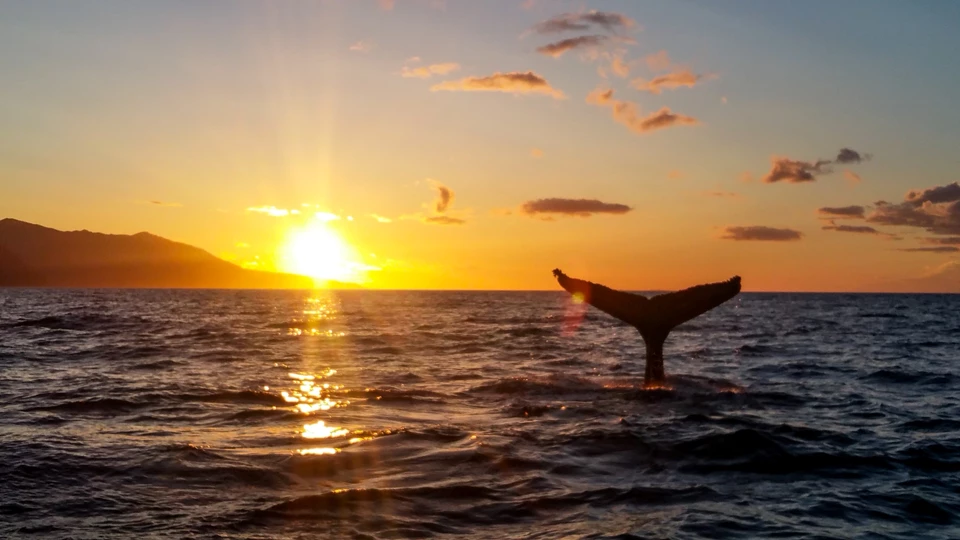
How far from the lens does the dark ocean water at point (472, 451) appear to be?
9164 mm

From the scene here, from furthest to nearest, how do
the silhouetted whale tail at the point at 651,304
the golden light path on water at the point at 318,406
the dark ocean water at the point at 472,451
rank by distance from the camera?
the silhouetted whale tail at the point at 651,304 → the golden light path on water at the point at 318,406 → the dark ocean water at the point at 472,451

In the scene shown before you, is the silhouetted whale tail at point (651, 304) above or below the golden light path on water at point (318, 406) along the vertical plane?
above

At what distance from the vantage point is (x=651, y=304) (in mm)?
19609

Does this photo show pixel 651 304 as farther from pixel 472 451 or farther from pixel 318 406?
pixel 472 451

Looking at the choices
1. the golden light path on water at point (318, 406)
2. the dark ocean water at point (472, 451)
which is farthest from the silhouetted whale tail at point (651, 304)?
the golden light path on water at point (318, 406)

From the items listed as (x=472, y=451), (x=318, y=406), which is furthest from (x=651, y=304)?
(x=472, y=451)

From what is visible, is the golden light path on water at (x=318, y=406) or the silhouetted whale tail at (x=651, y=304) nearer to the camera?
the golden light path on water at (x=318, y=406)

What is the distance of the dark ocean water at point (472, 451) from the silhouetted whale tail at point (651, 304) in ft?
5.32

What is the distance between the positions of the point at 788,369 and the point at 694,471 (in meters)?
15.6

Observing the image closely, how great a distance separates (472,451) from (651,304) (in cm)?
860

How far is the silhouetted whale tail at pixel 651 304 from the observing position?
63.2 ft

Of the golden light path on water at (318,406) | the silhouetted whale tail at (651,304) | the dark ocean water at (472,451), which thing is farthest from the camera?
the silhouetted whale tail at (651,304)

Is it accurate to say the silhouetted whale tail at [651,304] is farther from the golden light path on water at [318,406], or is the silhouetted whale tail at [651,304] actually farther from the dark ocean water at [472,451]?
the golden light path on water at [318,406]

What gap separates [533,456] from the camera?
483 inches
